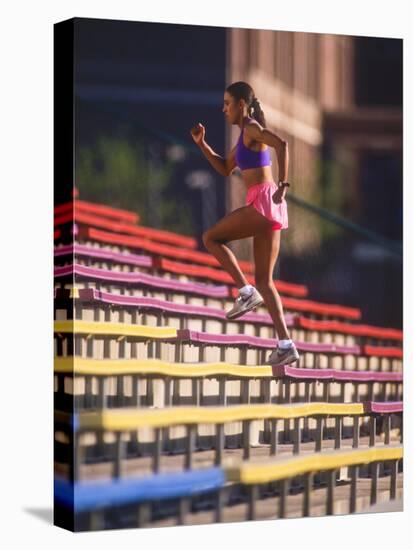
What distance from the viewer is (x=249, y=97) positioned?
12.2m

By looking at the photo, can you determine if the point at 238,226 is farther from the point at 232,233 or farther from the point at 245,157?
the point at 245,157

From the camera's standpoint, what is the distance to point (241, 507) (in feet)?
39.7

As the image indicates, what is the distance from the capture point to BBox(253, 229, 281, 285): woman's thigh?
12.3m

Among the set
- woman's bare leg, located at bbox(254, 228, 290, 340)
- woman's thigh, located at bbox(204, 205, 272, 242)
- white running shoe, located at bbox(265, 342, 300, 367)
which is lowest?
white running shoe, located at bbox(265, 342, 300, 367)

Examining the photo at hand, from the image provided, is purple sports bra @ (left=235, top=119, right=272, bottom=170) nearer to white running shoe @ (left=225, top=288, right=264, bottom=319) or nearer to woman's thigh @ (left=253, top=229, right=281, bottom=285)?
woman's thigh @ (left=253, top=229, right=281, bottom=285)

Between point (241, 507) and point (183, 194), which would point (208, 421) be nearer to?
→ point (241, 507)

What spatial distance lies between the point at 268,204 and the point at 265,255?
1.11 ft

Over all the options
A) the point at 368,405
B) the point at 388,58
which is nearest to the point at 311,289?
the point at 368,405

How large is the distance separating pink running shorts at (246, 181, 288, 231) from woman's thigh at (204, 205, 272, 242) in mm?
41

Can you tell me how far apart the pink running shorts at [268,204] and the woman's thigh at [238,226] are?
41 mm

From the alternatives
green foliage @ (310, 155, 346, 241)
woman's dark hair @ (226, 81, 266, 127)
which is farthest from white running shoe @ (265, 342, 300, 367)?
woman's dark hair @ (226, 81, 266, 127)

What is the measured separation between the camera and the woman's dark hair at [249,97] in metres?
12.2

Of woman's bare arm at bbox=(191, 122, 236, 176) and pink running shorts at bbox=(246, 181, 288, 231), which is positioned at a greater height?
woman's bare arm at bbox=(191, 122, 236, 176)

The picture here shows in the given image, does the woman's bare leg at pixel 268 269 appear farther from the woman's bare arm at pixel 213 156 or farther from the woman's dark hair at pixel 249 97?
the woman's dark hair at pixel 249 97
